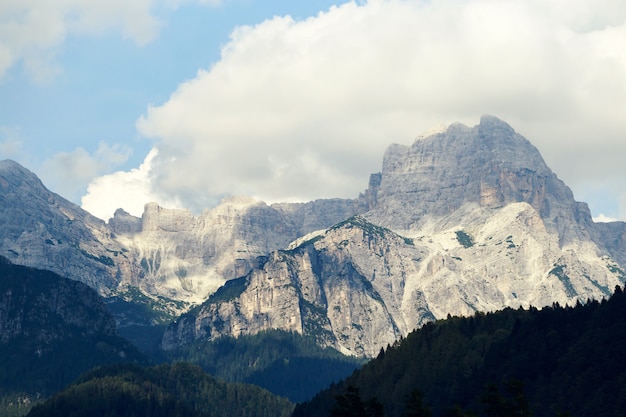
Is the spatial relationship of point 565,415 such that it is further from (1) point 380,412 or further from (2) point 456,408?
(1) point 380,412

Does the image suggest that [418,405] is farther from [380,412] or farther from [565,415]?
[565,415]

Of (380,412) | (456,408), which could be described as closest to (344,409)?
(380,412)

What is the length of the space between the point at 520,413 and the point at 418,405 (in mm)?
12159

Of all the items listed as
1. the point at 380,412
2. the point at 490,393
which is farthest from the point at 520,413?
the point at 380,412

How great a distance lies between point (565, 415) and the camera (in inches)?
5231

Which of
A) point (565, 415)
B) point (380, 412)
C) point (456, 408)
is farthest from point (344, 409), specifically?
point (565, 415)

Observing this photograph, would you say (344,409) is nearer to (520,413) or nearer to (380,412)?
(380,412)

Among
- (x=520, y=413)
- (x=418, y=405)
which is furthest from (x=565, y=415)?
(x=418, y=405)

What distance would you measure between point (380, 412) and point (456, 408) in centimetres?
896

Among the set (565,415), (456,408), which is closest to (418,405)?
(456,408)

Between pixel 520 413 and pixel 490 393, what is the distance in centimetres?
437

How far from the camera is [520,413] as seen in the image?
444ft

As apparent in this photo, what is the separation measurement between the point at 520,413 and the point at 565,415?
17.8 ft

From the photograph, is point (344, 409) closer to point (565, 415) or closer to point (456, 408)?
point (456, 408)
